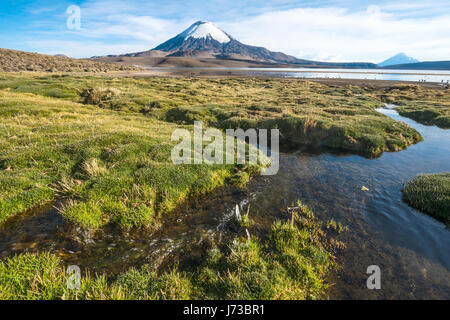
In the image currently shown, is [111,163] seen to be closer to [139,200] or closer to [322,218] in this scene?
[139,200]

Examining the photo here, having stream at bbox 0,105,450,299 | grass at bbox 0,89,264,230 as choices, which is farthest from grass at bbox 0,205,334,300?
grass at bbox 0,89,264,230

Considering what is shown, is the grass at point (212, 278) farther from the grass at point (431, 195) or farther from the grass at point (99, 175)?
the grass at point (431, 195)

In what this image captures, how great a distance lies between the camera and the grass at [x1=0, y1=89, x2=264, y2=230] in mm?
9281

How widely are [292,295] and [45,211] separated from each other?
35.6 ft

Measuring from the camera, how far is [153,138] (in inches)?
620

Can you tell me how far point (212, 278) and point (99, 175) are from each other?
8.51 meters

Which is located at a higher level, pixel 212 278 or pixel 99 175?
pixel 99 175

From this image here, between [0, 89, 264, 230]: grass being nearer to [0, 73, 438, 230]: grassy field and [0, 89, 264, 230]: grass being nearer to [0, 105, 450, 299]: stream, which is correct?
[0, 73, 438, 230]: grassy field

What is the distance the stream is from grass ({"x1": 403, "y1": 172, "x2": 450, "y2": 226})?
19.5 inches

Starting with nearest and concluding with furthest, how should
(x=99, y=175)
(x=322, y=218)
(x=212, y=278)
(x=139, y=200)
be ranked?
(x=212, y=278) < (x=139, y=200) < (x=322, y=218) < (x=99, y=175)

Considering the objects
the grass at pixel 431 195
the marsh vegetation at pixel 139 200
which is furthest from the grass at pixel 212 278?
the grass at pixel 431 195

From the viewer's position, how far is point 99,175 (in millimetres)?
11227

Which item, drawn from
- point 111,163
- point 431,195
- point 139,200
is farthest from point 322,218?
point 111,163
